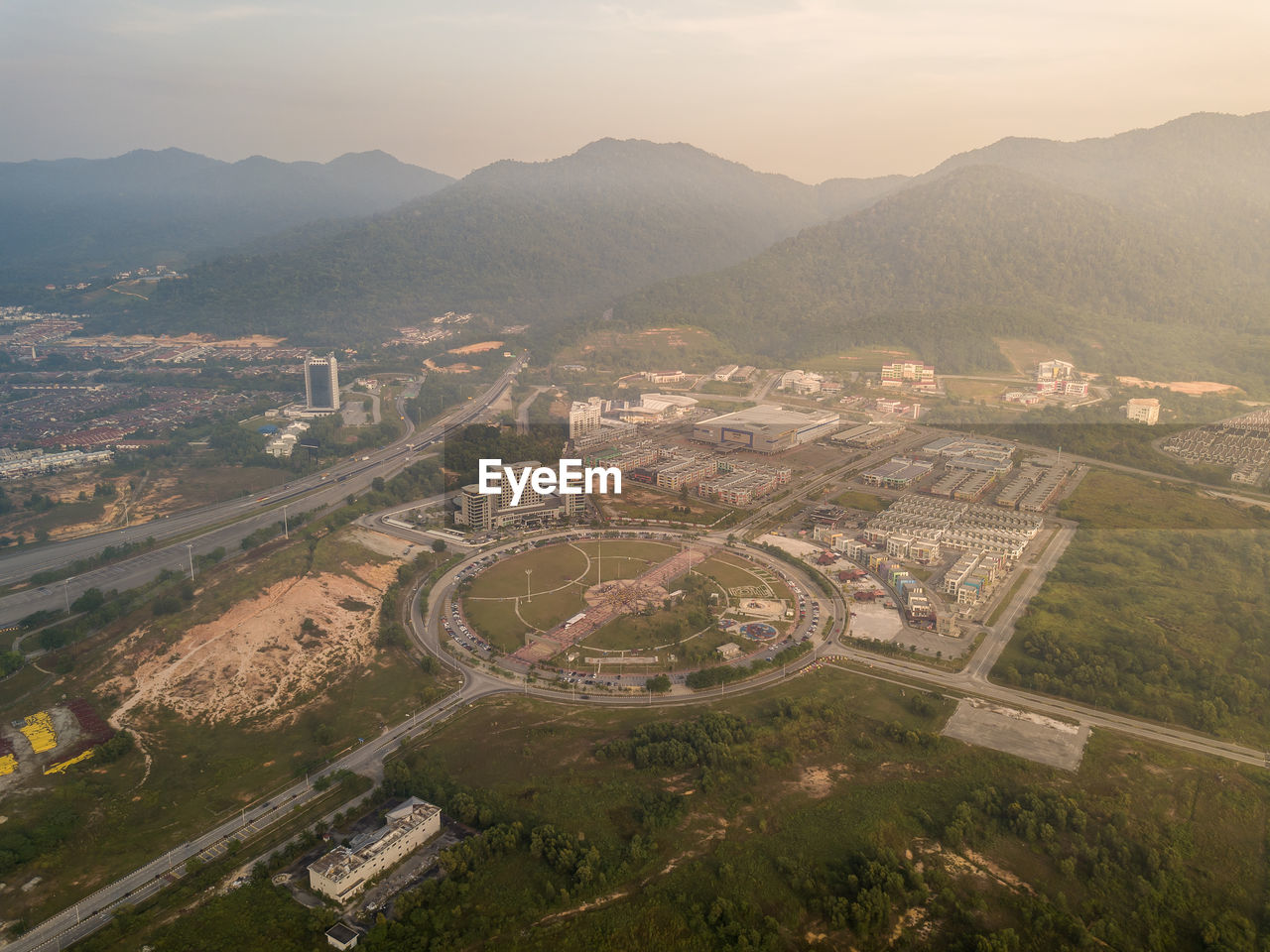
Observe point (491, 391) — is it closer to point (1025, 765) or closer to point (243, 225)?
point (1025, 765)

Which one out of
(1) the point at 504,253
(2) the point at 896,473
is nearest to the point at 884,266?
(1) the point at 504,253

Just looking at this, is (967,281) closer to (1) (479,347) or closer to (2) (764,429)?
(2) (764,429)

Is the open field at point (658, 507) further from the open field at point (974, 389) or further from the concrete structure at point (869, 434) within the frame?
the open field at point (974, 389)

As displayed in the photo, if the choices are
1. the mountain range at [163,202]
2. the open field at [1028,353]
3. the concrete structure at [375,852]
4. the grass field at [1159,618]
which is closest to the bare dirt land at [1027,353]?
the open field at [1028,353]

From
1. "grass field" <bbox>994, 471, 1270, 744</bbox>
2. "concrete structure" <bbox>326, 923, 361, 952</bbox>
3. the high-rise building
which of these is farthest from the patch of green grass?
the high-rise building

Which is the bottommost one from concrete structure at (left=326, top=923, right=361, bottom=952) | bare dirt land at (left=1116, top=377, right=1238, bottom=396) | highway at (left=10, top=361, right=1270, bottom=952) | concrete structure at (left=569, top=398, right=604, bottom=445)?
highway at (left=10, top=361, right=1270, bottom=952)

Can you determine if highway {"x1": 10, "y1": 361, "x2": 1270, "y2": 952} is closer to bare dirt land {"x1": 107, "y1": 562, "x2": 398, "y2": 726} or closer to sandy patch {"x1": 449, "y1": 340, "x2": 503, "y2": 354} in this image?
bare dirt land {"x1": 107, "y1": 562, "x2": 398, "y2": 726}
